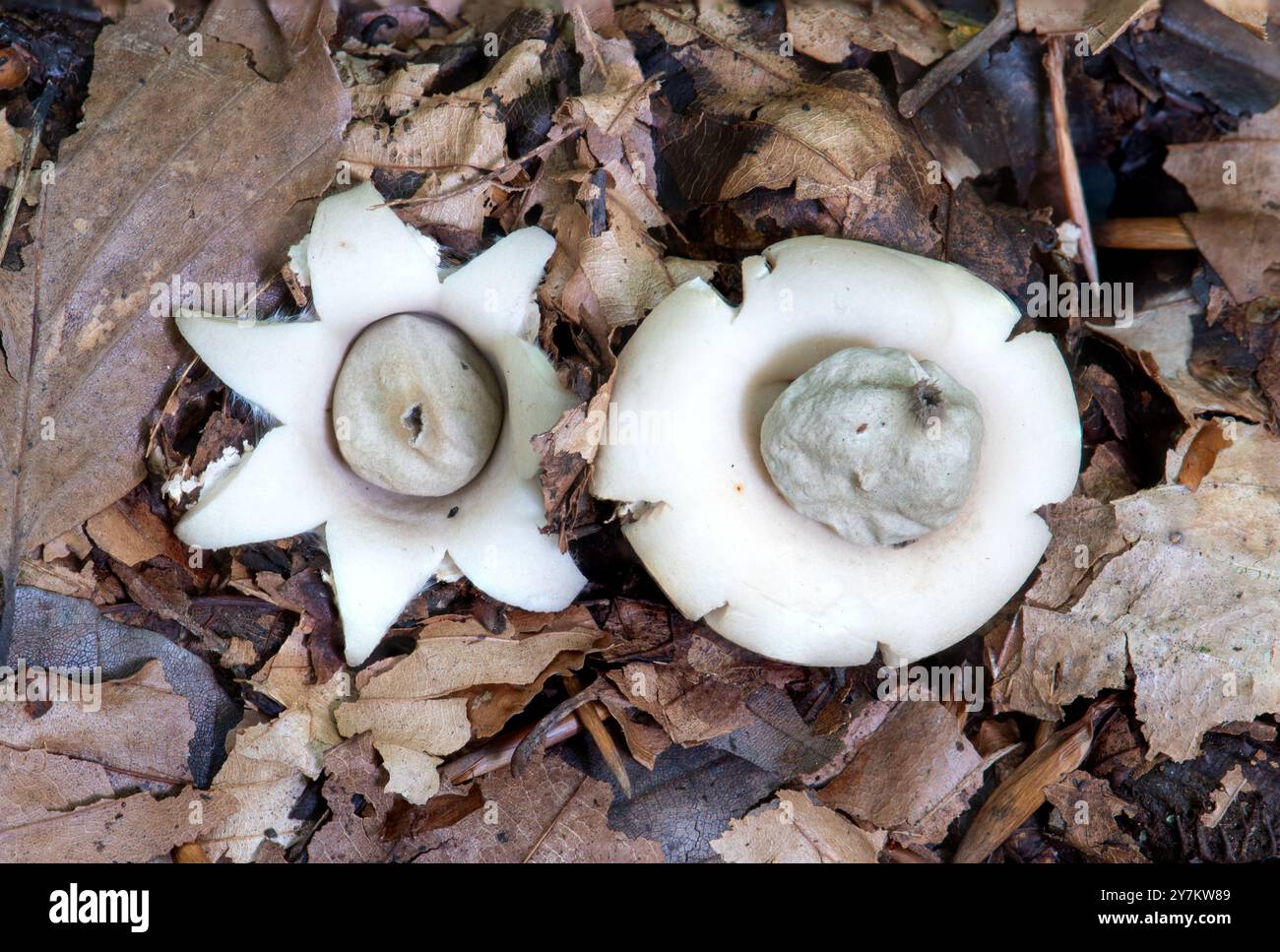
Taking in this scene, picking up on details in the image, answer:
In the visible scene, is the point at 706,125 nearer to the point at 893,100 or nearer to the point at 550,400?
the point at 893,100

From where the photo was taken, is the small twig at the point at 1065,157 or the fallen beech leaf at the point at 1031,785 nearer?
the fallen beech leaf at the point at 1031,785

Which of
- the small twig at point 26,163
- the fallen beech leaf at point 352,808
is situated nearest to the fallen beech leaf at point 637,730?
the fallen beech leaf at point 352,808

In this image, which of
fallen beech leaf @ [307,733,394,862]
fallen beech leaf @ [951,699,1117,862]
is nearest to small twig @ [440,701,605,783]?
fallen beech leaf @ [307,733,394,862]

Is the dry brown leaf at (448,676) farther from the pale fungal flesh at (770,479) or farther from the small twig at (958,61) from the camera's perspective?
the small twig at (958,61)

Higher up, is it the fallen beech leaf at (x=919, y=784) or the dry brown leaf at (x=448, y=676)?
the dry brown leaf at (x=448, y=676)

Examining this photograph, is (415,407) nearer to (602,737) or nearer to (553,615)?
(553,615)
